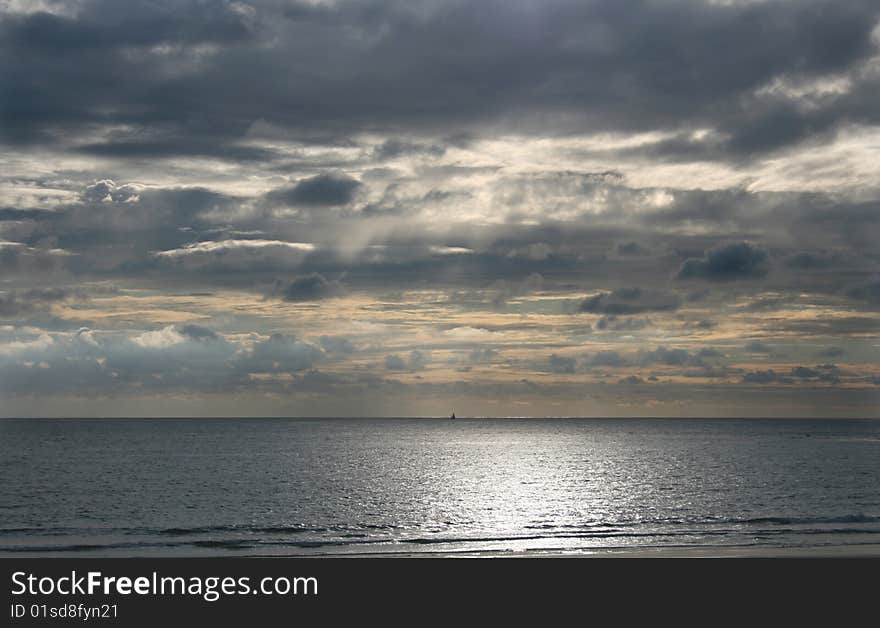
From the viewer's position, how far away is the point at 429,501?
245ft

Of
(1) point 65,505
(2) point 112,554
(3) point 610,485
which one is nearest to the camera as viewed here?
(2) point 112,554

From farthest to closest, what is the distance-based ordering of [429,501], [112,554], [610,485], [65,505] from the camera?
[610,485]
[429,501]
[65,505]
[112,554]
